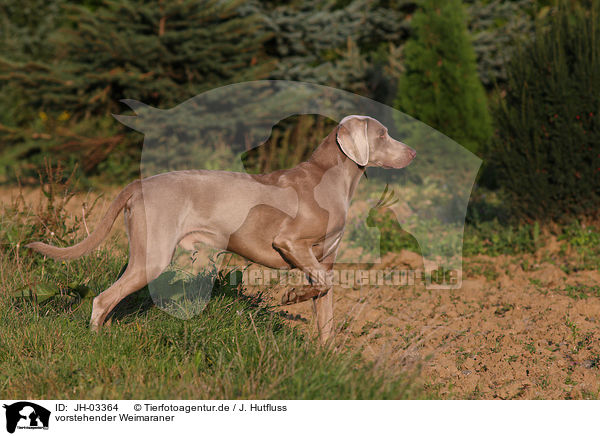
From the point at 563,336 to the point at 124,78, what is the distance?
933cm

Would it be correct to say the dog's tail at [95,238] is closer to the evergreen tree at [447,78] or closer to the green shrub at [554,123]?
the green shrub at [554,123]

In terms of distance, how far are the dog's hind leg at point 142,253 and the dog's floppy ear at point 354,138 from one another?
1337mm

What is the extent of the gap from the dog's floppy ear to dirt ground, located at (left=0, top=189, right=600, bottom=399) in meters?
1.08

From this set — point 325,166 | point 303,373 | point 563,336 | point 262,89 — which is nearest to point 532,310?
point 563,336

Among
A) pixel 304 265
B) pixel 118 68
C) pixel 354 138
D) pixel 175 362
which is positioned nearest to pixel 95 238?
pixel 175 362

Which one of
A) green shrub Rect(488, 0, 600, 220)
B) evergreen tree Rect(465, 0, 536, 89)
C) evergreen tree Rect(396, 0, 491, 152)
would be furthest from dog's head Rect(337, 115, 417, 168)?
evergreen tree Rect(465, 0, 536, 89)

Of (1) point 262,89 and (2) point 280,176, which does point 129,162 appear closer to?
(1) point 262,89

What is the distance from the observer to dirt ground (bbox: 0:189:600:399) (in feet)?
13.1

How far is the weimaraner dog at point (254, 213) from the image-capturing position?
145 inches

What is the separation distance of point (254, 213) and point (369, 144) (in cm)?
96

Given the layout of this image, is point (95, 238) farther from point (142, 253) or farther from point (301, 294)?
point (301, 294)

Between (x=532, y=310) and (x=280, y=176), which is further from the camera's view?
(x=532, y=310)
